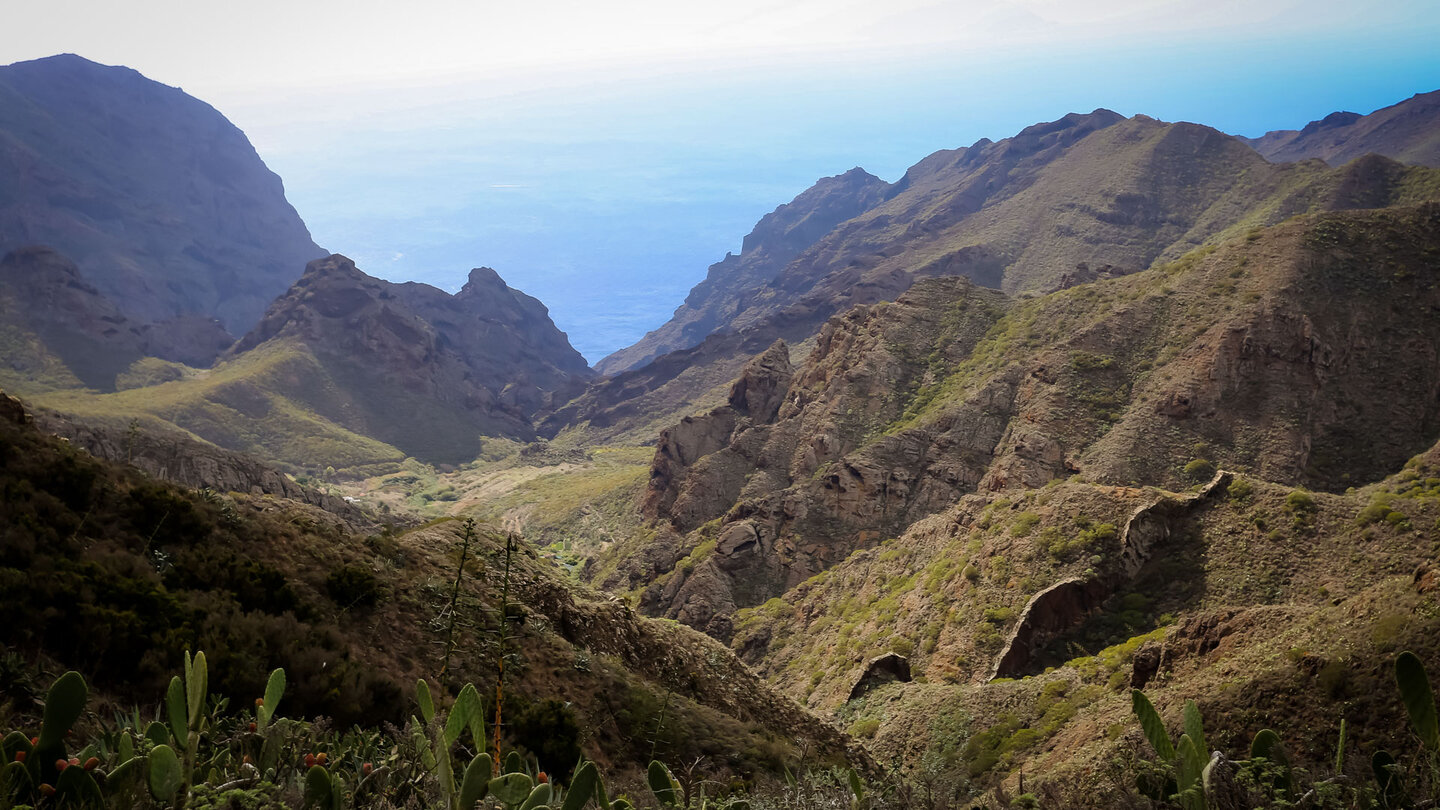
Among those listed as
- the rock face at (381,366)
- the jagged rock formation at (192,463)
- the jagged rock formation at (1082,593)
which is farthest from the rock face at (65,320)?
the jagged rock formation at (1082,593)

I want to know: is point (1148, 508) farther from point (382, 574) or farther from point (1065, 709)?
point (382, 574)

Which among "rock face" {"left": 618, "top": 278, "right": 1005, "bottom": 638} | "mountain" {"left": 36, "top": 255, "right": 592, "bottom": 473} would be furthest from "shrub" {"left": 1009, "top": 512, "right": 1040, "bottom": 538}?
"mountain" {"left": 36, "top": 255, "right": 592, "bottom": 473}

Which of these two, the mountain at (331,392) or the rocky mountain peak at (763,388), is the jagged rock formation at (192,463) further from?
the mountain at (331,392)

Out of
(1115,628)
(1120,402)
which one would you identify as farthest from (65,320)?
(1115,628)

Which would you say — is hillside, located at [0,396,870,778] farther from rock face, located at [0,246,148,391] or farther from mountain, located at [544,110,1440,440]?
rock face, located at [0,246,148,391]

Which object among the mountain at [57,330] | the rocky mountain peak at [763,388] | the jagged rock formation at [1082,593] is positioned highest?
the mountain at [57,330]

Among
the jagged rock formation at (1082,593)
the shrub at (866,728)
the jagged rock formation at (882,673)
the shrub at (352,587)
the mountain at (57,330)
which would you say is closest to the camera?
the shrub at (352,587)

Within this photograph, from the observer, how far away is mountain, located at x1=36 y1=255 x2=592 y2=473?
120 meters

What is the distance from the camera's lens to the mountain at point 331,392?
394 ft

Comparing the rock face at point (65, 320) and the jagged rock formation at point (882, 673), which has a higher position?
the rock face at point (65, 320)

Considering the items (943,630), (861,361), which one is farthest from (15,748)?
(861,361)

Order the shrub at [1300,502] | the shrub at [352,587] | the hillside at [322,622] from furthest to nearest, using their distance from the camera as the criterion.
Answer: the shrub at [1300,502]
the shrub at [352,587]
the hillside at [322,622]

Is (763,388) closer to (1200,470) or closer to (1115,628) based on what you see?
(1200,470)

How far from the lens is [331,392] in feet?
473
